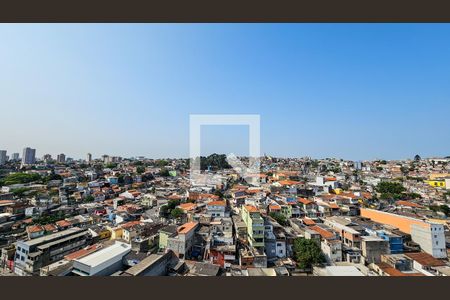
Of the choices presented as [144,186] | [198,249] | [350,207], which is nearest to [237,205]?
[198,249]

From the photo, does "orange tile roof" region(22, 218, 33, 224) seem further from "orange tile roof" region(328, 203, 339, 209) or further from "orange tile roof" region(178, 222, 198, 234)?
"orange tile roof" region(328, 203, 339, 209)

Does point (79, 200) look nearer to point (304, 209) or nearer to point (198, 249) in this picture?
point (198, 249)

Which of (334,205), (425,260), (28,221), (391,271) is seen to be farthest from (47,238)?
(334,205)

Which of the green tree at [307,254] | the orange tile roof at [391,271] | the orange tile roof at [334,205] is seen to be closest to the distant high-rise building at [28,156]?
the orange tile roof at [334,205]

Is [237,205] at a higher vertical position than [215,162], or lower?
lower

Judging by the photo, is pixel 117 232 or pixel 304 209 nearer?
pixel 117 232

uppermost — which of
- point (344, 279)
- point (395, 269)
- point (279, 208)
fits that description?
point (344, 279)
